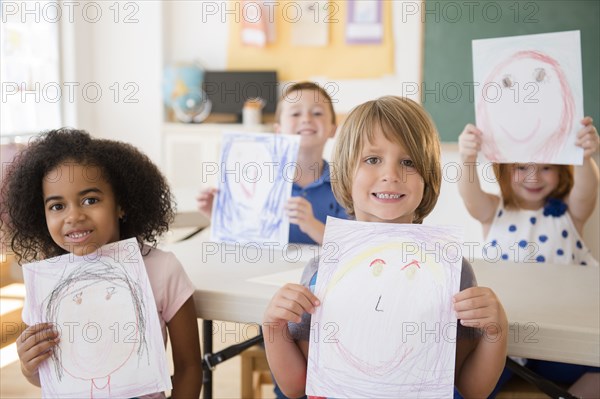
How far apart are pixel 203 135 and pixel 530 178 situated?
10.6 ft

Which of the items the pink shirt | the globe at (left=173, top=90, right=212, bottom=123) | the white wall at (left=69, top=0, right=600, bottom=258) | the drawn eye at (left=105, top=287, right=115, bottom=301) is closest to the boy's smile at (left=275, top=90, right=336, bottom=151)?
the pink shirt

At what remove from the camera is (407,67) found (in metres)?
4.32

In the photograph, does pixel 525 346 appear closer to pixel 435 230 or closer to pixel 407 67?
pixel 435 230

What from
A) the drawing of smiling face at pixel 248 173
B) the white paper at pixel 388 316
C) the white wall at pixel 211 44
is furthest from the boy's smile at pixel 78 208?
the white wall at pixel 211 44

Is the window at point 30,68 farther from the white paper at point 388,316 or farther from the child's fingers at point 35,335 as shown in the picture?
the white paper at point 388,316

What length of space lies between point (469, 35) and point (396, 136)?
2970 millimetres

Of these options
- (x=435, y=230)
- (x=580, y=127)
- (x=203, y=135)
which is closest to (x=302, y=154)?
(x=580, y=127)

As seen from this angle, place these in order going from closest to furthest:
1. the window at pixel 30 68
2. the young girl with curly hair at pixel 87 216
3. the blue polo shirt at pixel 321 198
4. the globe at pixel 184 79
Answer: the young girl with curly hair at pixel 87 216
the blue polo shirt at pixel 321 198
the window at pixel 30 68
the globe at pixel 184 79

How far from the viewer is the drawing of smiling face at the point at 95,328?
1.10 m

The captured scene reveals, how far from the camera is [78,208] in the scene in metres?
1.16

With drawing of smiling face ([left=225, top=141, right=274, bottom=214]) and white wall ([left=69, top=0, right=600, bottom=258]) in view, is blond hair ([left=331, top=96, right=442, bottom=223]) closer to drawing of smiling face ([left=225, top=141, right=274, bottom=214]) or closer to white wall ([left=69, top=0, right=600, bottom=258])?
drawing of smiling face ([left=225, top=141, right=274, bottom=214])

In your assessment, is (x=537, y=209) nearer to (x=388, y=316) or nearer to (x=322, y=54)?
(x=388, y=316)

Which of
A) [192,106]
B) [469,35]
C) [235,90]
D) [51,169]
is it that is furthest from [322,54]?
[51,169]

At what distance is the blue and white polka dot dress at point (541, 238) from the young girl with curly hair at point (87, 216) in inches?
38.9
